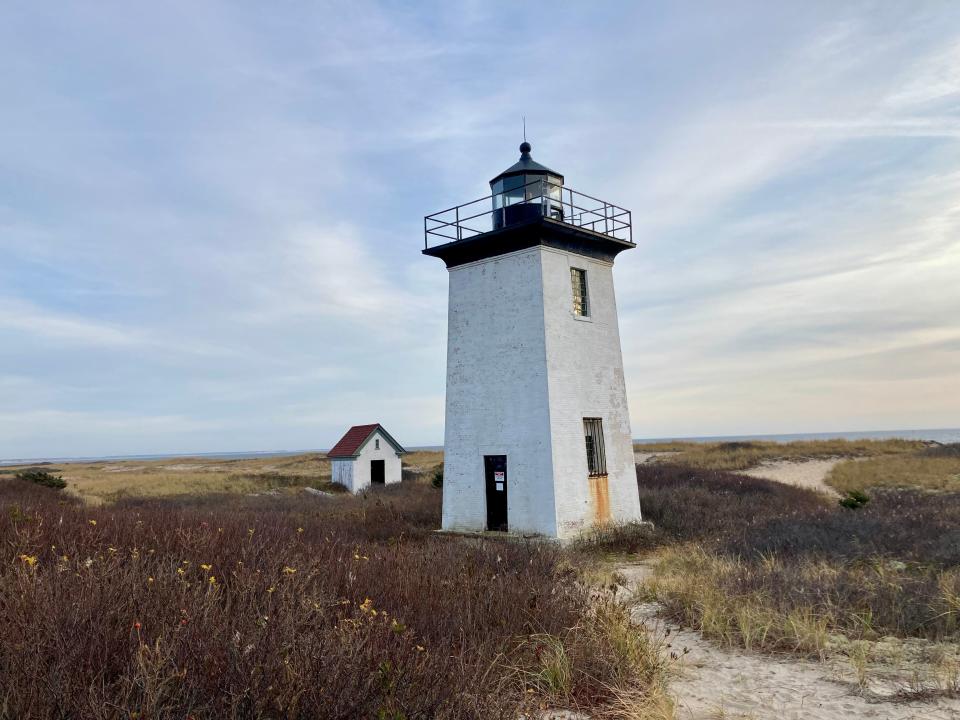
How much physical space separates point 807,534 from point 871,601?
16.4 feet

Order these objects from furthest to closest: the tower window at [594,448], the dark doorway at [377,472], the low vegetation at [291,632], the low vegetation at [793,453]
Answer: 1. the low vegetation at [793,453]
2. the dark doorway at [377,472]
3. the tower window at [594,448]
4. the low vegetation at [291,632]

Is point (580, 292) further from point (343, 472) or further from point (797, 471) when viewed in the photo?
point (797, 471)

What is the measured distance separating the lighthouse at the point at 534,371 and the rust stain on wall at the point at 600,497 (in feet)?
0.08

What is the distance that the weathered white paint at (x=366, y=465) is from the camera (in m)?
33.1

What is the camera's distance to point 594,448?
15797 millimetres

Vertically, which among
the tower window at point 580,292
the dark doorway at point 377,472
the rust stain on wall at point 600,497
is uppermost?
the tower window at point 580,292

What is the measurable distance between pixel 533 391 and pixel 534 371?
46 centimetres

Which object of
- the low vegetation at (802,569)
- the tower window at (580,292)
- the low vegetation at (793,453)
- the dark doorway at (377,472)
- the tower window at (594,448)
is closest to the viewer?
the low vegetation at (802,569)

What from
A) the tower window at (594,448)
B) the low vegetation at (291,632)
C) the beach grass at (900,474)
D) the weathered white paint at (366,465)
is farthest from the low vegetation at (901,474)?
the low vegetation at (291,632)

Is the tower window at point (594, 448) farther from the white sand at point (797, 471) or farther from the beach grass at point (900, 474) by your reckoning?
the white sand at point (797, 471)

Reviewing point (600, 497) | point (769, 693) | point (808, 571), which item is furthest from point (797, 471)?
point (769, 693)

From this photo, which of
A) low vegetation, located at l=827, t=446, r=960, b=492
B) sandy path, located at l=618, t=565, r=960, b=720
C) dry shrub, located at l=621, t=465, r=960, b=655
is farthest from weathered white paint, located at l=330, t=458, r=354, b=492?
sandy path, located at l=618, t=565, r=960, b=720

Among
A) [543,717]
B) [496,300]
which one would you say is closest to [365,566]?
[543,717]

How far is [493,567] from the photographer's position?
8.74m
